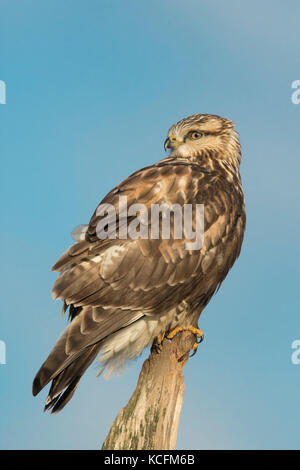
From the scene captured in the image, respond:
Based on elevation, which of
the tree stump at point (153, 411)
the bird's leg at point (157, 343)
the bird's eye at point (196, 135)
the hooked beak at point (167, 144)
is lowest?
the tree stump at point (153, 411)

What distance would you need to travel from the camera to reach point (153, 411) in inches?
199

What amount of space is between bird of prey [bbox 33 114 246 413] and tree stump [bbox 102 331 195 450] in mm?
462

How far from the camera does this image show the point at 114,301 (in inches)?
217

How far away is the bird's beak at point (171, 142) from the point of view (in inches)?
279

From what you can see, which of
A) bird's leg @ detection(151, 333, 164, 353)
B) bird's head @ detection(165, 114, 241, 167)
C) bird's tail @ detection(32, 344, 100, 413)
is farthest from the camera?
bird's head @ detection(165, 114, 241, 167)

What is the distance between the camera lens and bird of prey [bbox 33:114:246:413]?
5316 mm

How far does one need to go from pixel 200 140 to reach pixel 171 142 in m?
0.34

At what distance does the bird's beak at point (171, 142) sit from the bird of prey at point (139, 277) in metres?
0.68

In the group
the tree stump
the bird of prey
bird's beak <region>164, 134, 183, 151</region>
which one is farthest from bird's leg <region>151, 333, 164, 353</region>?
bird's beak <region>164, 134, 183, 151</region>

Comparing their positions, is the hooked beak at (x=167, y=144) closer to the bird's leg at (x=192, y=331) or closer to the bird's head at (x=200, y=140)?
the bird's head at (x=200, y=140)

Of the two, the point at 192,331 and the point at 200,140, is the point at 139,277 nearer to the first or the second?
the point at 192,331

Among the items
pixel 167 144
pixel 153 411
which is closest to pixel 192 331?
pixel 153 411

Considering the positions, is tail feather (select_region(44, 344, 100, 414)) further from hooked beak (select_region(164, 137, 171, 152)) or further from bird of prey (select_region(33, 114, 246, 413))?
hooked beak (select_region(164, 137, 171, 152))

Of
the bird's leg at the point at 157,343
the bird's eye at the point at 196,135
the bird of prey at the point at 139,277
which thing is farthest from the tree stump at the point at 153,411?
the bird's eye at the point at 196,135
